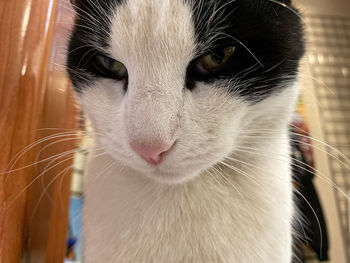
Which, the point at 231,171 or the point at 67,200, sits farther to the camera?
the point at 67,200

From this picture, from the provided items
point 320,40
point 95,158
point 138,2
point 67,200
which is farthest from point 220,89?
point 320,40

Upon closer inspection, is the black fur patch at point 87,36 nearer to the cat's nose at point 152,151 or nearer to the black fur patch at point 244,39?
the black fur patch at point 244,39

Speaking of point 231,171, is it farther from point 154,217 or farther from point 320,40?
point 320,40

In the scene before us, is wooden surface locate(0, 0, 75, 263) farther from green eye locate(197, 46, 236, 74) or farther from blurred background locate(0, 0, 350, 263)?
green eye locate(197, 46, 236, 74)

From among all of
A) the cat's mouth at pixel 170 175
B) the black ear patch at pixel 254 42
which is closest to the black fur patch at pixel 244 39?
the black ear patch at pixel 254 42

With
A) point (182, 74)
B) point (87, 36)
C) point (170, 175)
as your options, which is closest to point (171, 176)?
point (170, 175)

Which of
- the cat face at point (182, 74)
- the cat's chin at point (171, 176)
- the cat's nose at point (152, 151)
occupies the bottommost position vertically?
the cat's chin at point (171, 176)

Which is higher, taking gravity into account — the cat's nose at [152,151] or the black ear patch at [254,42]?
the black ear patch at [254,42]
